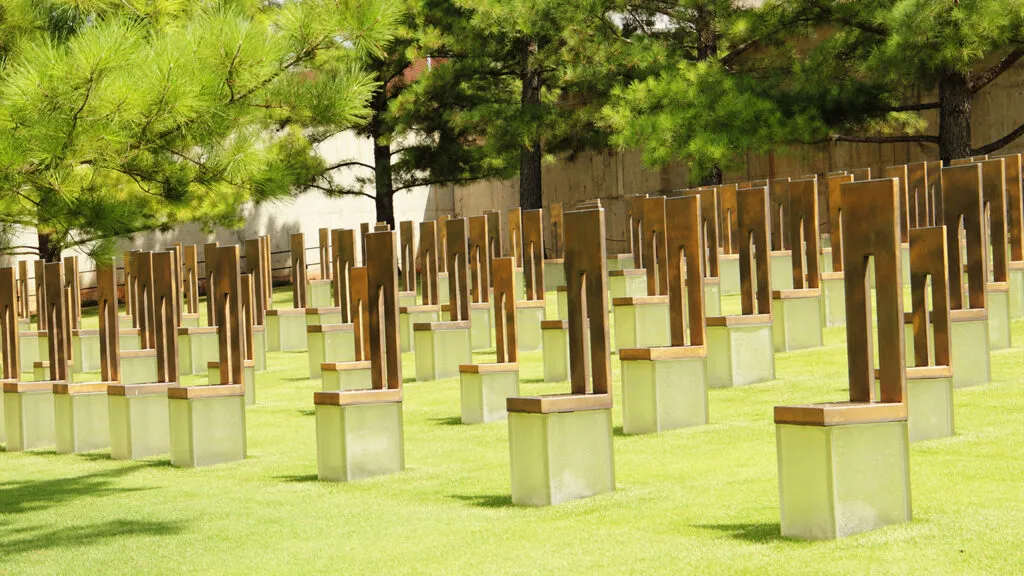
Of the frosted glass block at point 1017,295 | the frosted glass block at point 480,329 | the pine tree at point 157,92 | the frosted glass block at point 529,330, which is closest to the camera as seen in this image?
the pine tree at point 157,92

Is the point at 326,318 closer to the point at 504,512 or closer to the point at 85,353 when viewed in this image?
the point at 85,353

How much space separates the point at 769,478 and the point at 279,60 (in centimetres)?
265

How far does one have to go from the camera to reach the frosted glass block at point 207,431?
21.6ft

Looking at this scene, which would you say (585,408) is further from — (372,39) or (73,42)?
(73,42)

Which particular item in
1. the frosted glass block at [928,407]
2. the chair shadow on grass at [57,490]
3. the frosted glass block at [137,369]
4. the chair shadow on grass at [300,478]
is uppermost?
the frosted glass block at [137,369]

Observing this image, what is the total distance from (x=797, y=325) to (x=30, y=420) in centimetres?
489

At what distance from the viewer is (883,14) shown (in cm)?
1442

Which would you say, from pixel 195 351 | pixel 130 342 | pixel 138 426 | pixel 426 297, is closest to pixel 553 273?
pixel 426 297

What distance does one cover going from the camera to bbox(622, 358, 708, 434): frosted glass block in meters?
6.07

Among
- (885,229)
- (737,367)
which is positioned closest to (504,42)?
(737,367)

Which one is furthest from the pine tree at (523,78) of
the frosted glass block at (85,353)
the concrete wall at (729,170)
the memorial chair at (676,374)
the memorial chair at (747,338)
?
the memorial chair at (676,374)

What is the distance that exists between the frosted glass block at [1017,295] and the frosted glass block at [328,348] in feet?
15.8

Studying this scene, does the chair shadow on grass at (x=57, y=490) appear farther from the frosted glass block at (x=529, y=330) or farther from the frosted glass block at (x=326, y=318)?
the frosted glass block at (x=326, y=318)

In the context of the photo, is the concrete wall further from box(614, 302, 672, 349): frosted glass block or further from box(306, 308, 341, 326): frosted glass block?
box(614, 302, 672, 349): frosted glass block
